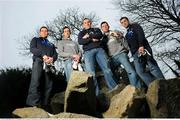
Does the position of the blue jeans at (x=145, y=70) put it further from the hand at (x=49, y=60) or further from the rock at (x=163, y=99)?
the hand at (x=49, y=60)

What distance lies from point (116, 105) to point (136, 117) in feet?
1.18

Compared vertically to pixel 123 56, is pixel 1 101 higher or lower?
lower

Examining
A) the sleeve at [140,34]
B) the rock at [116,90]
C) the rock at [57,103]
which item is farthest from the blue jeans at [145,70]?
the rock at [57,103]

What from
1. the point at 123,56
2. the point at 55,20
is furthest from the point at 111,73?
the point at 55,20

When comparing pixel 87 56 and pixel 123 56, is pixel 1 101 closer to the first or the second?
pixel 87 56

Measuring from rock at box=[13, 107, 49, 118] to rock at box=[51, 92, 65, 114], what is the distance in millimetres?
333

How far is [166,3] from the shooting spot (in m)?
6.45

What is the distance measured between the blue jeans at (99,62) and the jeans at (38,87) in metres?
0.72

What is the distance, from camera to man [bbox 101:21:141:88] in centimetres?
642

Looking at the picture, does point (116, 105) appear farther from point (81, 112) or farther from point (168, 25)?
point (168, 25)

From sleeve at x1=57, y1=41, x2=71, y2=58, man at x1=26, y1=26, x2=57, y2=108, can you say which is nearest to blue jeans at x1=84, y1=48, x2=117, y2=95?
sleeve at x1=57, y1=41, x2=71, y2=58

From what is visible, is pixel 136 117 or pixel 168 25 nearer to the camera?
pixel 136 117

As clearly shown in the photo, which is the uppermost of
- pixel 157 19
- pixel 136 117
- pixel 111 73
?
pixel 157 19

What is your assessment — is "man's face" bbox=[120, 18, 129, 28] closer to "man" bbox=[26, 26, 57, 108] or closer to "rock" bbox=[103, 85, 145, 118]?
"rock" bbox=[103, 85, 145, 118]
